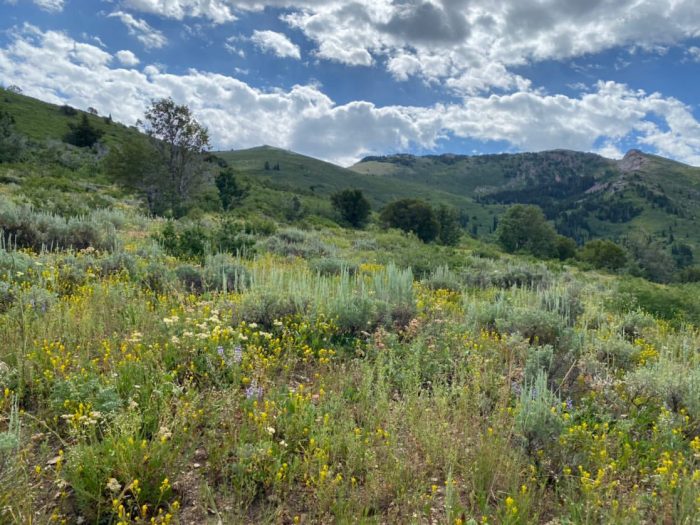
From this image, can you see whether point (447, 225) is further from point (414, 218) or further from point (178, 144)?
point (178, 144)

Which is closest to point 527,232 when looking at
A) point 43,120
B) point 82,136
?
point 82,136

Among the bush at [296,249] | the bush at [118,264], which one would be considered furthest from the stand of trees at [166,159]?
the bush at [118,264]

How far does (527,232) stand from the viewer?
71.3 metres

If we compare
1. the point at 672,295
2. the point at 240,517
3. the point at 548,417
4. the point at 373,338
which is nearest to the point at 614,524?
the point at 548,417

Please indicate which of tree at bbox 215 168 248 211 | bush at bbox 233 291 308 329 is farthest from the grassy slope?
bush at bbox 233 291 308 329

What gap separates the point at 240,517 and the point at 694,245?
215447 millimetres

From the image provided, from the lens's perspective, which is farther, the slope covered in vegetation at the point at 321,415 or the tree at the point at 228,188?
the tree at the point at 228,188

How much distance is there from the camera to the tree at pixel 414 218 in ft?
192

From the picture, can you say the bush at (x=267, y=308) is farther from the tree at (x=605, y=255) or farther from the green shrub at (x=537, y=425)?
the tree at (x=605, y=255)

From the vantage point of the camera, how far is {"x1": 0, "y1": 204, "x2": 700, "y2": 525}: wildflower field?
2.64 m

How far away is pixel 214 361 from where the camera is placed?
4.07 meters

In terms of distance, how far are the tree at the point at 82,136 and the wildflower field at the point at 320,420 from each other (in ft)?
225

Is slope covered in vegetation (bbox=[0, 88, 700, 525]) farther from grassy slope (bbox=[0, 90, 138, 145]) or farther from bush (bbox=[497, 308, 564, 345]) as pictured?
grassy slope (bbox=[0, 90, 138, 145])

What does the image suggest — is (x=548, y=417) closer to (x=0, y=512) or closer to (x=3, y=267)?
(x=0, y=512)
